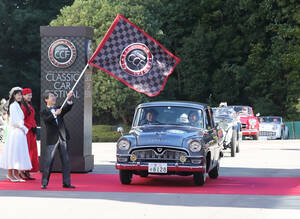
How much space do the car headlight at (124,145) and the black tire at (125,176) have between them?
53 centimetres

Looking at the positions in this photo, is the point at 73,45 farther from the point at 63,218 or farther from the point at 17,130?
the point at 63,218

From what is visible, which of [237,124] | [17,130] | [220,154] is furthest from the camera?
[237,124]

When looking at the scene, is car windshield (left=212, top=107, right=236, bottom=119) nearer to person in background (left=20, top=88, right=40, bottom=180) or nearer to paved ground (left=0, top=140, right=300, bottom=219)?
person in background (left=20, top=88, right=40, bottom=180)

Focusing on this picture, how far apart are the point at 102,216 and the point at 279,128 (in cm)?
3903

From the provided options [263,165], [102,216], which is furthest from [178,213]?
[263,165]

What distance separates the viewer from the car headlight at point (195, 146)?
1588 centimetres

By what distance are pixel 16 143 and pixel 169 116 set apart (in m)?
3.27

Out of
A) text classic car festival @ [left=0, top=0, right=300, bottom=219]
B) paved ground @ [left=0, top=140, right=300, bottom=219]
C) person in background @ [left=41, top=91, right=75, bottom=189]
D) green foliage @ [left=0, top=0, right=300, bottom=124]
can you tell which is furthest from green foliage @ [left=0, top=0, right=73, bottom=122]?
paved ground @ [left=0, top=140, right=300, bottom=219]

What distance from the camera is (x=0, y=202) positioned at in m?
13.0

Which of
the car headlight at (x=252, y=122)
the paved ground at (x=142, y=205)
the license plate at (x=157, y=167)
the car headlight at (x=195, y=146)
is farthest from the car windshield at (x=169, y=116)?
the car headlight at (x=252, y=122)

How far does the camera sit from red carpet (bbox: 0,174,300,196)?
15.3 metres

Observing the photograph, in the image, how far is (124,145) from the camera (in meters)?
16.1

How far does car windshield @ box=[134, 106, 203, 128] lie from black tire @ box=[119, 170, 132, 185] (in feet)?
4.64

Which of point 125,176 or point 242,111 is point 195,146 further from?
point 242,111
